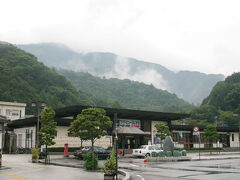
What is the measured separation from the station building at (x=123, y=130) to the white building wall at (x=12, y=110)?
67.0 feet

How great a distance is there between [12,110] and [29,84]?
22.5 metres

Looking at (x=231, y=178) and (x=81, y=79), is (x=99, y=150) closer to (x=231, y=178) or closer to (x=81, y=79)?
(x=231, y=178)

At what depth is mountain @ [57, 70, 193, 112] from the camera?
155 metres

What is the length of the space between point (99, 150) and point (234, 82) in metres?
102

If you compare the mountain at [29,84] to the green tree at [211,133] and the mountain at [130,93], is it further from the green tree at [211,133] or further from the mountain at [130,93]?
the mountain at [130,93]

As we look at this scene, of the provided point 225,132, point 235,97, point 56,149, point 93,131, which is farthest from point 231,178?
point 235,97

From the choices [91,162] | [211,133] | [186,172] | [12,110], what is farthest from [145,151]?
[12,110]

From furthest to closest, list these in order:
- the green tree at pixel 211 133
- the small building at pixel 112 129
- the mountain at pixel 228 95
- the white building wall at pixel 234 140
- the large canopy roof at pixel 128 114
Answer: the mountain at pixel 228 95 → the white building wall at pixel 234 140 → the green tree at pixel 211 133 → the large canopy roof at pixel 128 114 → the small building at pixel 112 129

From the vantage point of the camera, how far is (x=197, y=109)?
4786 inches

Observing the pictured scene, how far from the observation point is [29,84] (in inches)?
3632

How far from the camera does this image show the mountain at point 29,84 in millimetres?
84188

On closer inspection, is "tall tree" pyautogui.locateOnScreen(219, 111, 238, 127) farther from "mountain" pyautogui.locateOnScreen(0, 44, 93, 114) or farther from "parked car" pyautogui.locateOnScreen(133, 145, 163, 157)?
"parked car" pyautogui.locateOnScreen(133, 145, 163, 157)

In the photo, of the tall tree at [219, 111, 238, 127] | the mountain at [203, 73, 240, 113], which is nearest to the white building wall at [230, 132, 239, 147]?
the tall tree at [219, 111, 238, 127]

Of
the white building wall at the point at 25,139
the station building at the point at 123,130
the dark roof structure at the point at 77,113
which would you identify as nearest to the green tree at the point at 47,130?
the station building at the point at 123,130
